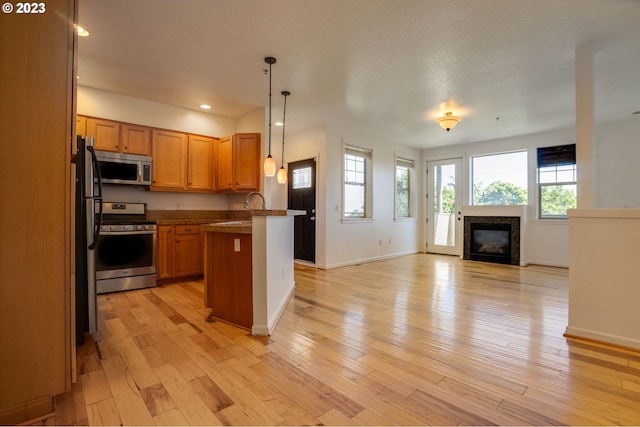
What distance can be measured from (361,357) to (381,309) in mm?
1118

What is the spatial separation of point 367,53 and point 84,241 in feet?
10.0

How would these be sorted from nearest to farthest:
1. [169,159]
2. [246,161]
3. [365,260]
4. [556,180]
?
[169,159] < [246,161] < [556,180] < [365,260]

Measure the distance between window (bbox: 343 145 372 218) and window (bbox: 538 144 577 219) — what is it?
3418mm

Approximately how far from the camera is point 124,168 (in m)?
4.14

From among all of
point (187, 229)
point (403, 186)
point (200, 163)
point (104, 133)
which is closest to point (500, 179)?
point (403, 186)

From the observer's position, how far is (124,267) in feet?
13.0

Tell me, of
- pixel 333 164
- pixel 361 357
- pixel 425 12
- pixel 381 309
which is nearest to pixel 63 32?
pixel 425 12

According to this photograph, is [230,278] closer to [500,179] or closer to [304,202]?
[304,202]

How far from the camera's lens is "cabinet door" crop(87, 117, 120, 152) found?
157 inches

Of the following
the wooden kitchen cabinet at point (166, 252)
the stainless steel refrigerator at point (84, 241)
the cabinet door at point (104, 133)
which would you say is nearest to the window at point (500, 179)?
the wooden kitchen cabinet at point (166, 252)

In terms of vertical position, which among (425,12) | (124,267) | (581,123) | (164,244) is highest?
(425,12)

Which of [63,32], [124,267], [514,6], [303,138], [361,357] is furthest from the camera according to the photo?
[303,138]

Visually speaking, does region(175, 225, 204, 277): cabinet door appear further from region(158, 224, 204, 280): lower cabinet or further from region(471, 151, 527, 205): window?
region(471, 151, 527, 205): window

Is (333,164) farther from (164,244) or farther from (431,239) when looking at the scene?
(431,239)
